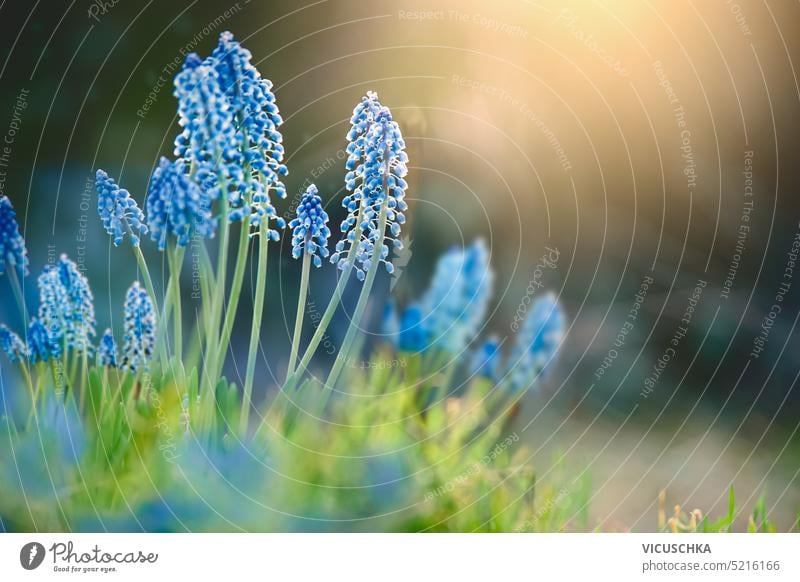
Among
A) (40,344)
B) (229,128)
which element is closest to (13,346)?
(40,344)

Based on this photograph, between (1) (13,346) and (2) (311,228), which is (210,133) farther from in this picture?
(1) (13,346)

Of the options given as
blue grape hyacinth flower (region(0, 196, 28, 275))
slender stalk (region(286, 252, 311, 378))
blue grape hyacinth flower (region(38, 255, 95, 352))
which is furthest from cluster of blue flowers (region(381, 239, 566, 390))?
blue grape hyacinth flower (region(0, 196, 28, 275))

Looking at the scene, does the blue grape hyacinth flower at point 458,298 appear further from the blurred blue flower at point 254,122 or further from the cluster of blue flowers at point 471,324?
the blurred blue flower at point 254,122

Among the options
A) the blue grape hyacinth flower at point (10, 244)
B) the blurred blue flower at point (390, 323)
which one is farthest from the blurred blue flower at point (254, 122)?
the blue grape hyacinth flower at point (10, 244)
